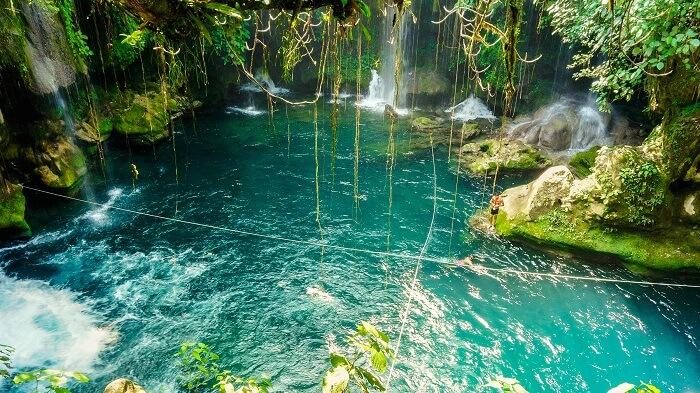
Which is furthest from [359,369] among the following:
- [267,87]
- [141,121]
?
[267,87]

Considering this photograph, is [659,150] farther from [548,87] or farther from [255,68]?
[255,68]

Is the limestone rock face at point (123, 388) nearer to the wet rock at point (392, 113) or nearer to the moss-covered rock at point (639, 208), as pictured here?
the wet rock at point (392, 113)

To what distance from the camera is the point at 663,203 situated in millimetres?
8773

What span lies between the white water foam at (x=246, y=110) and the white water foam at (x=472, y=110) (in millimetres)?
9811

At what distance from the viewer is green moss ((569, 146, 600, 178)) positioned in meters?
12.4

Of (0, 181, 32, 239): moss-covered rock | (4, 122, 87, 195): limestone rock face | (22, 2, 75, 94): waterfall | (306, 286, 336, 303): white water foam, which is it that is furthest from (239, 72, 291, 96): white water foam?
(306, 286, 336, 303): white water foam

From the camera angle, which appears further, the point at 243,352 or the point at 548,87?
the point at 548,87

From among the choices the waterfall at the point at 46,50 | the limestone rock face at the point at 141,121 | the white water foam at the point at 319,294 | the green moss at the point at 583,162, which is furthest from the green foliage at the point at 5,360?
the green moss at the point at 583,162

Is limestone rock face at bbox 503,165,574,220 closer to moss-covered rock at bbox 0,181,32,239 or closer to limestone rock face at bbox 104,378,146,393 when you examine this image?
limestone rock face at bbox 104,378,146,393

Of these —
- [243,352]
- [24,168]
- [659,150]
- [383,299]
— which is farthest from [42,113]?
[659,150]

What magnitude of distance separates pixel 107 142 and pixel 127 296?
748 cm

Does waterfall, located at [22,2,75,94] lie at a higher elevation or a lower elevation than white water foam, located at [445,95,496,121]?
higher

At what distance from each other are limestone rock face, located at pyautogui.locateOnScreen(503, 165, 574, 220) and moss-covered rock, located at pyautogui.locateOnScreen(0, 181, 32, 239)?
1137 centimetres

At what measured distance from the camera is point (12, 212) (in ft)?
28.1
